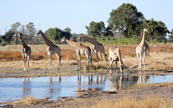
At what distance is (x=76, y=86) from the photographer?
52.9 feet

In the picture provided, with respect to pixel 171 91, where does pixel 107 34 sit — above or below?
above

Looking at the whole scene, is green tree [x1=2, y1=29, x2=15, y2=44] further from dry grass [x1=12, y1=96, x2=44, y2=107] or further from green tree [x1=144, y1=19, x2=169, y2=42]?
dry grass [x1=12, y1=96, x2=44, y2=107]

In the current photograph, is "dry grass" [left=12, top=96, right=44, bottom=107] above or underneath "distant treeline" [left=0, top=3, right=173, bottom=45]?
underneath

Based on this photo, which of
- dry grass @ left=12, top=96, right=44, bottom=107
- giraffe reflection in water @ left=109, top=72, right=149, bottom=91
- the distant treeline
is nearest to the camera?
dry grass @ left=12, top=96, right=44, bottom=107

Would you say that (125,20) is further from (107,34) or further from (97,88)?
(97,88)

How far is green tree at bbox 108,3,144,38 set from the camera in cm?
7683

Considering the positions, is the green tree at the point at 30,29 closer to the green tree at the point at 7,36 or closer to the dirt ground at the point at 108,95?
the green tree at the point at 7,36

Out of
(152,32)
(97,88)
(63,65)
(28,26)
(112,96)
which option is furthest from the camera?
(28,26)

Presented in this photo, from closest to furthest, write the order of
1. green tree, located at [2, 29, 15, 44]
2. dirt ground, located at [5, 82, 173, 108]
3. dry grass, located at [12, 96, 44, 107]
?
dirt ground, located at [5, 82, 173, 108]
dry grass, located at [12, 96, 44, 107]
green tree, located at [2, 29, 15, 44]

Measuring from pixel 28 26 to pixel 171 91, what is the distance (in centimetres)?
8803

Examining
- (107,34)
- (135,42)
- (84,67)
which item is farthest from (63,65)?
(107,34)

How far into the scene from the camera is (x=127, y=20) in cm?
7781

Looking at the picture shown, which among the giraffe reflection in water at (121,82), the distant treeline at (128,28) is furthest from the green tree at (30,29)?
the giraffe reflection in water at (121,82)

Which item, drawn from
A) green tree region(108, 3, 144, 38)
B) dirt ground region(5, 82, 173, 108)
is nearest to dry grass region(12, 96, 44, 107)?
dirt ground region(5, 82, 173, 108)
